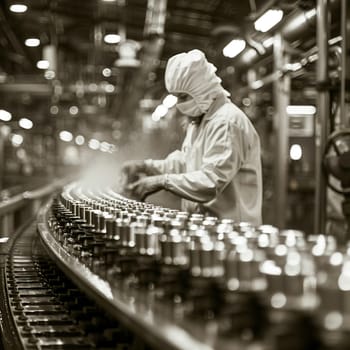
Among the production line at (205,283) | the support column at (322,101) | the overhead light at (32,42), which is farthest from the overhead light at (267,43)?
the overhead light at (32,42)

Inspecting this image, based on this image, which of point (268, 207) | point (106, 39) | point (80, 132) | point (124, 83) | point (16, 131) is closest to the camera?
point (268, 207)

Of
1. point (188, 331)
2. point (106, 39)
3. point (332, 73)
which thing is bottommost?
point (188, 331)

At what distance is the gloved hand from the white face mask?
386mm

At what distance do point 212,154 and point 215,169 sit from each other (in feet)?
0.33

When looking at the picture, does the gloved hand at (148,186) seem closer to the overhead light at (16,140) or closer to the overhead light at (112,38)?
the overhead light at (112,38)

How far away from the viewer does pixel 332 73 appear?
533 cm

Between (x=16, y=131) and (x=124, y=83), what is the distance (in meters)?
7.32

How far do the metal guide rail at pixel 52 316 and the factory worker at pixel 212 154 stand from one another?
69 centimetres

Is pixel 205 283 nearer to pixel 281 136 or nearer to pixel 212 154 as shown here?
pixel 212 154

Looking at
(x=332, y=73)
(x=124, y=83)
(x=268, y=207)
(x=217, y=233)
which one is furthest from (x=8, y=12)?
(x=217, y=233)

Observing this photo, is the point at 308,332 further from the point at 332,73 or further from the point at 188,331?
the point at 332,73

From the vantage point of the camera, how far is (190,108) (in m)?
3.76

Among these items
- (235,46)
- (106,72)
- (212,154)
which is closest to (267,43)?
(235,46)

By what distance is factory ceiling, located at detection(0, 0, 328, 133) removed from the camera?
7898 millimetres
